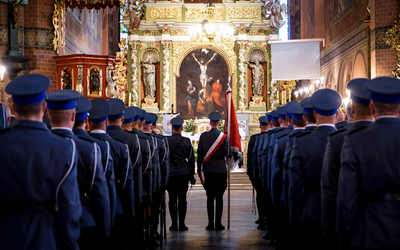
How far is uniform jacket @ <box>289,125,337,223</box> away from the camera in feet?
16.0

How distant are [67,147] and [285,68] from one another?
16.5 m

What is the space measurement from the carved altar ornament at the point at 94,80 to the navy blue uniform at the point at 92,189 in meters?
12.8

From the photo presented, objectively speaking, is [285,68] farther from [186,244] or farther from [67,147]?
[67,147]

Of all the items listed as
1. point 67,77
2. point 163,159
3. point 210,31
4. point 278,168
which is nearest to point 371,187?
point 278,168

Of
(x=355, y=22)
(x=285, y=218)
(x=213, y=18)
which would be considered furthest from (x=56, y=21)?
(x=285, y=218)

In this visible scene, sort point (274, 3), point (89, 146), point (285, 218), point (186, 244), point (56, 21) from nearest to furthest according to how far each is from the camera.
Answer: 1. point (89, 146)
2. point (285, 218)
3. point (186, 244)
4. point (56, 21)
5. point (274, 3)

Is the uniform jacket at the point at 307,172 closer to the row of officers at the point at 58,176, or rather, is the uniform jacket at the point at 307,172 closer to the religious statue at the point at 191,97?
the row of officers at the point at 58,176

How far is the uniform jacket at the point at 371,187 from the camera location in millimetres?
3533

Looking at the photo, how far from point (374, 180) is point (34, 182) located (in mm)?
2336

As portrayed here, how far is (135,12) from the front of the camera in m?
20.7

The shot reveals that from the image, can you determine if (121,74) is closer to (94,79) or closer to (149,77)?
(149,77)

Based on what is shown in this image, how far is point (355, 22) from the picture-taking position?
58.2ft

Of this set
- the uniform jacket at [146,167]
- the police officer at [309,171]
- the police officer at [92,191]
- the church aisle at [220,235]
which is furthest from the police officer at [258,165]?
the police officer at [92,191]

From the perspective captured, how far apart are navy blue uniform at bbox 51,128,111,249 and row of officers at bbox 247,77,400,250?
5.84 ft
